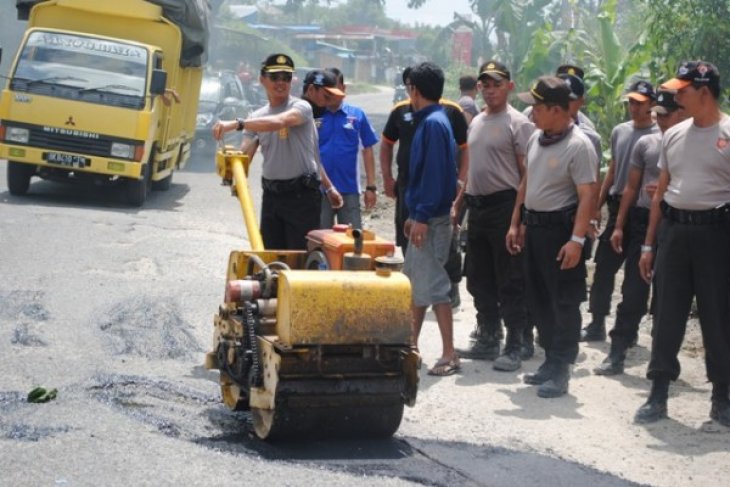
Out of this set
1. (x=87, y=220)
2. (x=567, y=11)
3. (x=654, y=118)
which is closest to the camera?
(x=654, y=118)

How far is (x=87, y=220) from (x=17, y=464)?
9.34m

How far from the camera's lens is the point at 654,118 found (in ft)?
30.5

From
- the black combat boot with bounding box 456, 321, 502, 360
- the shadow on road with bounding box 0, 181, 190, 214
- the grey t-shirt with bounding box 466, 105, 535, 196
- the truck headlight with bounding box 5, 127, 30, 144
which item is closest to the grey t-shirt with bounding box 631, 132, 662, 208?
the grey t-shirt with bounding box 466, 105, 535, 196

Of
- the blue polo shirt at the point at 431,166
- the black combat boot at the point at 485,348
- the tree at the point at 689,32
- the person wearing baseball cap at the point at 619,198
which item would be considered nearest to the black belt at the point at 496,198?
the person wearing baseball cap at the point at 619,198

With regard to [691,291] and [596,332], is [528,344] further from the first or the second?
[691,291]

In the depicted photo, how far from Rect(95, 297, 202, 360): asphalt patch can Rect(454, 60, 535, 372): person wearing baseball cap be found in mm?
2128

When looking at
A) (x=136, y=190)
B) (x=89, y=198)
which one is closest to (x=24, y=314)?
(x=136, y=190)

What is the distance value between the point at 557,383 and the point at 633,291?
1.30 metres

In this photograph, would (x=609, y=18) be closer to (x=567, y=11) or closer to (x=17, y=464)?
(x=17, y=464)

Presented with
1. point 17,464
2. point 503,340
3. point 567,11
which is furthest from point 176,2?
point 567,11

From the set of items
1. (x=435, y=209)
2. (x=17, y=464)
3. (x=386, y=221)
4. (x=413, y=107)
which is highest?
(x=413, y=107)

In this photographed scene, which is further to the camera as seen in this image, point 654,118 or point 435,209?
point 654,118

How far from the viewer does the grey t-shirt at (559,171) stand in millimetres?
7926

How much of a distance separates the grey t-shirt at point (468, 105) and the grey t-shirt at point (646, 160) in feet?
10.5
